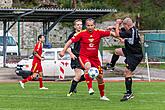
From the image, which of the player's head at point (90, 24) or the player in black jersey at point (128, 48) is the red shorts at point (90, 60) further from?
the player's head at point (90, 24)

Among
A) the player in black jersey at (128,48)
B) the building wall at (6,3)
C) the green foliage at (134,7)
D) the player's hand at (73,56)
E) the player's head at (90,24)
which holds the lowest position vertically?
the green foliage at (134,7)

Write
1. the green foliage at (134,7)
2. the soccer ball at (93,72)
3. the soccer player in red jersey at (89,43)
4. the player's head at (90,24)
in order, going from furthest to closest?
1. the green foliage at (134,7)
2. the soccer player in red jersey at (89,43)
3. the player's head at (90,24)
4. the soccer ball at (93,72)

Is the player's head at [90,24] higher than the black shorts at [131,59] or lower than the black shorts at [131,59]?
higher

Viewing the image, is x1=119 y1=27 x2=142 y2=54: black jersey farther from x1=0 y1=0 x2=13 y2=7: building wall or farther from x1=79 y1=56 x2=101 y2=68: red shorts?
x1=0 y1=0 x2=13 y2=7: building wall

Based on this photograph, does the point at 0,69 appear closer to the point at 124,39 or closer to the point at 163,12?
the point at 124,39

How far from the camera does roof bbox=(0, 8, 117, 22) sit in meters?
38.8

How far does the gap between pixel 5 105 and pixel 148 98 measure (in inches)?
168

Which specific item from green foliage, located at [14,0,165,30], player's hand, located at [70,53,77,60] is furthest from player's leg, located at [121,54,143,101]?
green foliage, located at [14,0,165,30]

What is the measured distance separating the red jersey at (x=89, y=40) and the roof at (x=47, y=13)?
2143cm

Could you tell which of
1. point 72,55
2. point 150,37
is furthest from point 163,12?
point 72,55

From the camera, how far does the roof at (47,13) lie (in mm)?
38844

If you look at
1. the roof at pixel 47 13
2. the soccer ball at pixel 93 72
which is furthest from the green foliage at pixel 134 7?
the soccer ball at pixel 93 72

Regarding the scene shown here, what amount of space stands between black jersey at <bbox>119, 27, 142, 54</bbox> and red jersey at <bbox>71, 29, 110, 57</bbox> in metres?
0.44

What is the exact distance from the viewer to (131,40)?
17.1 meters
